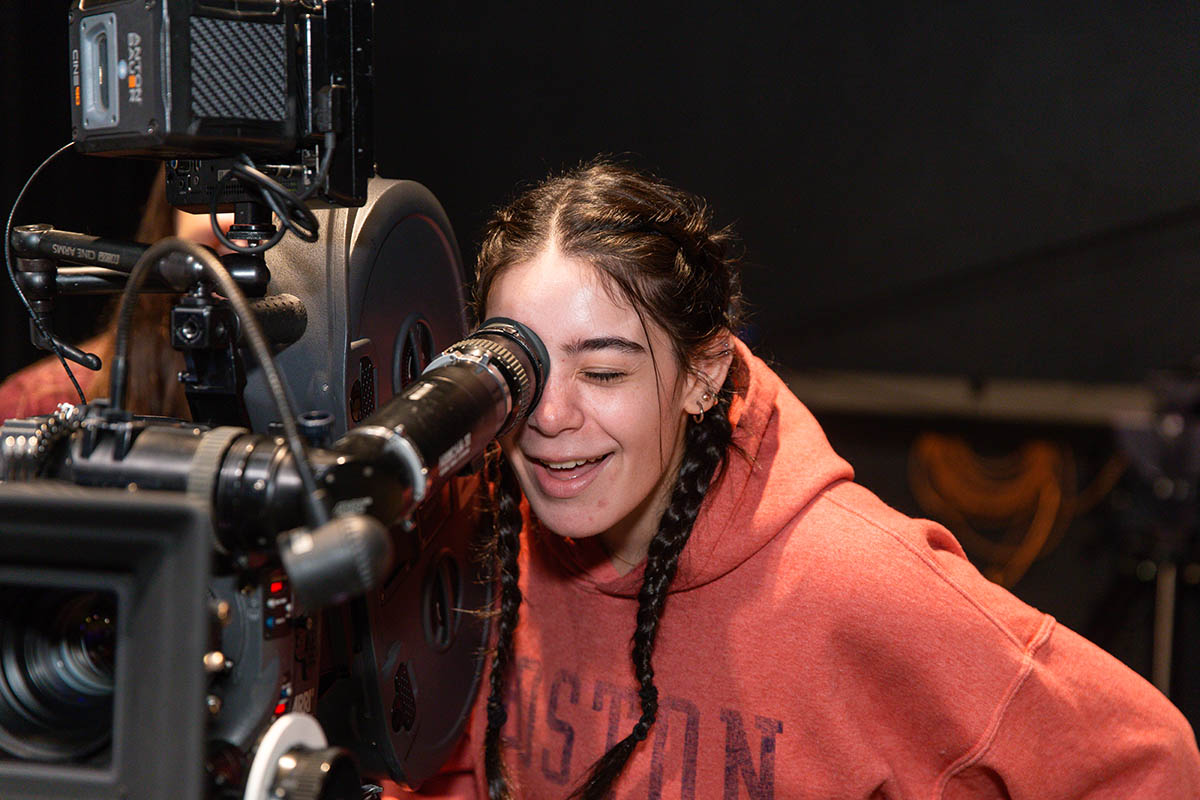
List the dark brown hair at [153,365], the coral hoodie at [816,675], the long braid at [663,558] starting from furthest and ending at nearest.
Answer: the dark brown hair at [153,365]
the long braid at [663,558]
the coral hoodie at [816,675]

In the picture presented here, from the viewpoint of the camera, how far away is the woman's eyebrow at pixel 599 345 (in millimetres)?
1146

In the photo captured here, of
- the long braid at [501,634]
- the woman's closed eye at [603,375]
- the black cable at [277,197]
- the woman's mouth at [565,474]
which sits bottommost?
the long braid at [501,634]

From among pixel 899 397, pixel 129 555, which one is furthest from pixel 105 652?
pixel 899 397

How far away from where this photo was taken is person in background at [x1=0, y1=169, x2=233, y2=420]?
141 cm

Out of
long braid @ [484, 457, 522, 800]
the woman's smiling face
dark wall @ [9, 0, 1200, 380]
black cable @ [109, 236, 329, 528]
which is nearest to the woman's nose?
the woman's smiling face

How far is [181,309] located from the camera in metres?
0.82

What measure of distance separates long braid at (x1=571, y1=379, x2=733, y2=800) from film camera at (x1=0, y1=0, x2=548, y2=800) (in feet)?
0.90

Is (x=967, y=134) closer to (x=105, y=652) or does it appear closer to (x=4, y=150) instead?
(x=4, y=150)

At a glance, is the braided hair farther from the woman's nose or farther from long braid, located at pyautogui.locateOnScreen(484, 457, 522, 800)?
the woman's nose

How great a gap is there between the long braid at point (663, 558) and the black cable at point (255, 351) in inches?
26.3

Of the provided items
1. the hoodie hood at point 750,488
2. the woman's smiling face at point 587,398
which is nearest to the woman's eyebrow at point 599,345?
the woman's smiling face at point 587,398

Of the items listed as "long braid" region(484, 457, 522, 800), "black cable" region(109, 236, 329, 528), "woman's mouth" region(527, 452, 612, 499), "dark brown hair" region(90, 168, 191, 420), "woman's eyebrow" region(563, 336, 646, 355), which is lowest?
"long braid" region(484, 457, 522, 800)

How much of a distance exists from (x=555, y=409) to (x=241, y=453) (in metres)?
0.47

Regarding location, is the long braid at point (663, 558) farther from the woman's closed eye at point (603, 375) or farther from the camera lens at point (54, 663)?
the camera lens at point (54, 663)
